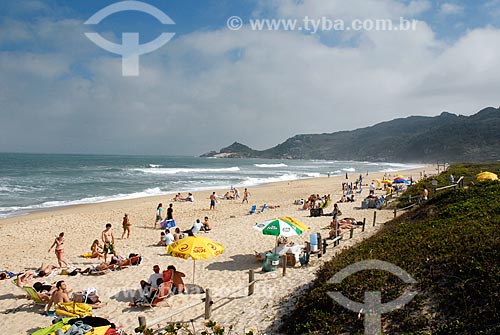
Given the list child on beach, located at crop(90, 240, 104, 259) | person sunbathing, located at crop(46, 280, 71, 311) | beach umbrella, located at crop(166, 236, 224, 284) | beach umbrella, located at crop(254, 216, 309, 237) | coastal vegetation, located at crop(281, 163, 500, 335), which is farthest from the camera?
child on beach, located at crop(90, 240, 104, 259)

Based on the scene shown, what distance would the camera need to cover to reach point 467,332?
4.54 meters

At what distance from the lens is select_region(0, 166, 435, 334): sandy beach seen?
7422mm

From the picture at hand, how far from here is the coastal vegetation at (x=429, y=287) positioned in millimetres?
4945

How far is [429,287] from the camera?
5770mm

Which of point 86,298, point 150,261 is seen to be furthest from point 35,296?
point 150,261

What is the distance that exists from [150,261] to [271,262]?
4.30 m

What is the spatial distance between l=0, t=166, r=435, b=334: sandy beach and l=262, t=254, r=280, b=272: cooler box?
181 mm

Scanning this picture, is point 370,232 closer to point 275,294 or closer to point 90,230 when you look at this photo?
point 275,294

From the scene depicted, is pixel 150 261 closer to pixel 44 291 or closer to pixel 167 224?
pixel 44 291

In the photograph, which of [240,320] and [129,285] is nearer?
[240,320]

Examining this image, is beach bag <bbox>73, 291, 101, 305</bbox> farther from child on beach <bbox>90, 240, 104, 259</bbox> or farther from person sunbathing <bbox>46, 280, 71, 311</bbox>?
child on beach <bbox>90, 240, 104, 259</bbox>

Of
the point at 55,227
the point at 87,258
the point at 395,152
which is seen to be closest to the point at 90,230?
the point at 55,227

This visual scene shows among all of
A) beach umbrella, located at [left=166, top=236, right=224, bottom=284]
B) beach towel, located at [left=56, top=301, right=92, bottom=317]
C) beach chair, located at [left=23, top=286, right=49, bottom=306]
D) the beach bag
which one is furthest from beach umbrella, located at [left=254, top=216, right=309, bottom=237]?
beach chair, located at [left=23, top=286, right=49, bottom=306]

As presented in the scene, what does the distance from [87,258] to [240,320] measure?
25.5 feet
